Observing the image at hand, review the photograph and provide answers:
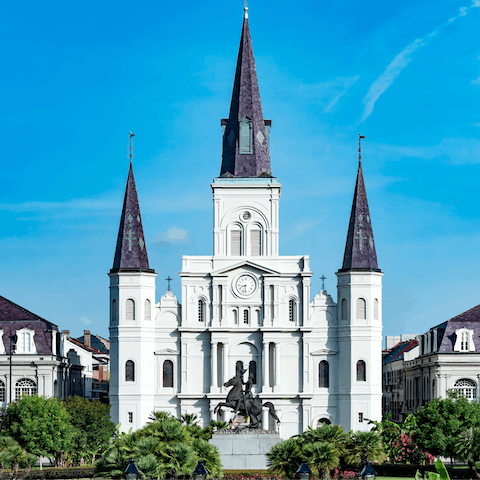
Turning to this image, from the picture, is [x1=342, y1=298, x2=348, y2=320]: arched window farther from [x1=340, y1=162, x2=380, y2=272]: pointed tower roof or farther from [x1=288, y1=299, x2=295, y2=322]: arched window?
[x1=288, y1=299, x2=295, y2=322]: arched window

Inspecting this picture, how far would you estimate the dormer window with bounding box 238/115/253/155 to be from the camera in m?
95.2

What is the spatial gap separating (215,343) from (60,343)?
624 inches

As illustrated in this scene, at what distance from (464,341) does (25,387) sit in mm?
39191

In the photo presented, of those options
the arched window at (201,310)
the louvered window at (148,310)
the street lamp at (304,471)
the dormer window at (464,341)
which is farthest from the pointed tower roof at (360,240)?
the street lamp at (304,471)

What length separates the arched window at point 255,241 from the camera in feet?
302

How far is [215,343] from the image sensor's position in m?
88.6

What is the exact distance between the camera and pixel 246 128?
95.8 metres

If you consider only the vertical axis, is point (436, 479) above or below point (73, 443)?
above

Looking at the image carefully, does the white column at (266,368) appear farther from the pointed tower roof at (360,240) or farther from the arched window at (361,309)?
the pointed tower roof at (360,240)

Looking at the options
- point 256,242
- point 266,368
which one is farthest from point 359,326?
point 256,242

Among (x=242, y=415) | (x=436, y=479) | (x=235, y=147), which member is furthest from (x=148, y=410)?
(x=436, y=479)

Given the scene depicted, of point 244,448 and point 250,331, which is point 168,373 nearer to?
point 250,331

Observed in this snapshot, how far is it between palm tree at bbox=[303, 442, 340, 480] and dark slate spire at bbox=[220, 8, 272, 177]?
49229mm

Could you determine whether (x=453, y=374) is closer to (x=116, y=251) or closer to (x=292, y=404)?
(x=292, y=404)
